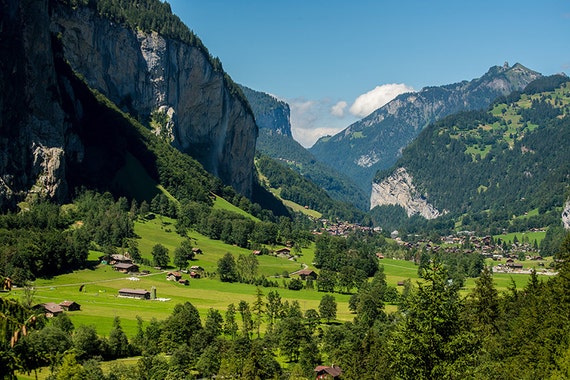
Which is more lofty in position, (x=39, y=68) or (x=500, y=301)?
(x=39, y=68)

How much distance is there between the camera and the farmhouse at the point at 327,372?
70.9 m

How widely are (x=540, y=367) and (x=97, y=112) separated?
18332 centimetres

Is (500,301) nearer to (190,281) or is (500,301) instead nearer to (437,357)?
(437,357)

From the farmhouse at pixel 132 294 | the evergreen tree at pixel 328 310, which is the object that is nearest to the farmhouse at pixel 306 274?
the evergreen tree at pixel 328 310

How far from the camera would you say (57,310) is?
8506cm

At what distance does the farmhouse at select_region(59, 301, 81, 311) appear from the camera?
89875mm

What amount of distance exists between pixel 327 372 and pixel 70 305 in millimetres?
43334

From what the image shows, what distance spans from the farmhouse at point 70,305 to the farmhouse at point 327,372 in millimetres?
41341

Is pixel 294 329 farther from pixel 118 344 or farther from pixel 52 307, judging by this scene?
pixel 52 307

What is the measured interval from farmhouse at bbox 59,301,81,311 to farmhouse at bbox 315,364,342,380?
4134 cm

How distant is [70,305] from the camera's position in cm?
9031

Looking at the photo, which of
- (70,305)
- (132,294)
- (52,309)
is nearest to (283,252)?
(132,294)

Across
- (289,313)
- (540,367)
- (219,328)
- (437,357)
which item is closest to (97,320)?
(219,328)

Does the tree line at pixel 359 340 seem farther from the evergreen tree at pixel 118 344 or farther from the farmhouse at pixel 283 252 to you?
the farmhouse at pixel 283 252
